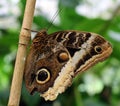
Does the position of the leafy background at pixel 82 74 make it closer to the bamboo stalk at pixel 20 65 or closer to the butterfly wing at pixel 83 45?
the butterfly wing at pixel 83 45

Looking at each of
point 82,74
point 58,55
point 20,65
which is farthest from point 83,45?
point 82,74

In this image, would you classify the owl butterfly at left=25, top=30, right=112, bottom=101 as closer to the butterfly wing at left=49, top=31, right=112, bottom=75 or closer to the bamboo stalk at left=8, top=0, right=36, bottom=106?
the butterfly wing at left=49, top=31, right=112, bottom=75

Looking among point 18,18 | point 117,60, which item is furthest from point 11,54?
point 117,60

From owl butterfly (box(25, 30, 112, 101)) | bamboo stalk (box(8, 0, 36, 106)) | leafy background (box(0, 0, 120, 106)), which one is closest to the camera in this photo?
bamboo stalk (box(8, 0, 36, 106))

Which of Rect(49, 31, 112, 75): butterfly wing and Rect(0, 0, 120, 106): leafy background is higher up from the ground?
Rect(49, 31, 112, 75): butterfly wing

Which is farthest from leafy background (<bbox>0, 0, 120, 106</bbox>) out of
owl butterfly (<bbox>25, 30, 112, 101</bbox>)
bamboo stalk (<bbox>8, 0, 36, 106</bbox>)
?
bamboo stalk (<bbox>8, 0, 36, 106</bbox>)

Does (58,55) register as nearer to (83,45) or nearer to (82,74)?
(83,45)
